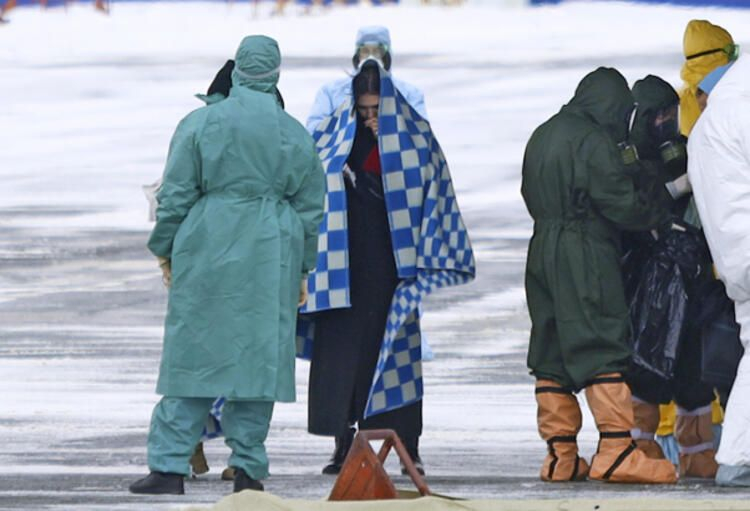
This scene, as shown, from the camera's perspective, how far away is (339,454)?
9.83 metres

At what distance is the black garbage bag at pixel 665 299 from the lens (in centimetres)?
935

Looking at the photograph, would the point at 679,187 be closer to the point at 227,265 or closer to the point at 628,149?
the point at 628,149

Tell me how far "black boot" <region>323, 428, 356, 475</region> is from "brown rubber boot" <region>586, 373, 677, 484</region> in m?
1.17

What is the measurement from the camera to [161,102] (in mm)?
32750

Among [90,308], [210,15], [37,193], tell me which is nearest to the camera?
[210,15]

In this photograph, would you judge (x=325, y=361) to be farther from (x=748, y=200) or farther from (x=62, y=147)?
(x=62, y=147)

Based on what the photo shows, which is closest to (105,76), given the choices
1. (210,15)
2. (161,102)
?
(161,102)

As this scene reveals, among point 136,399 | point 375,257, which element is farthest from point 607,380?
point 136,399

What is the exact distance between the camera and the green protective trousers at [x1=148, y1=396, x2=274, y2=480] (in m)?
8.61

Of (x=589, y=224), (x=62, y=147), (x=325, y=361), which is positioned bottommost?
(x=62, y=147)

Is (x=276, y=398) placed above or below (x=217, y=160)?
below

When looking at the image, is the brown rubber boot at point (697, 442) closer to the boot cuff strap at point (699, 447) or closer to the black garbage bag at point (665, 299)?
the boot cuff strap at point (699, 447)

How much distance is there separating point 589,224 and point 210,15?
2.88 m

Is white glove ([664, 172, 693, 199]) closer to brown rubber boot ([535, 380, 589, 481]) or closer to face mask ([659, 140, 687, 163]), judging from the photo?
face mask ([659, 140, 687, 163])
